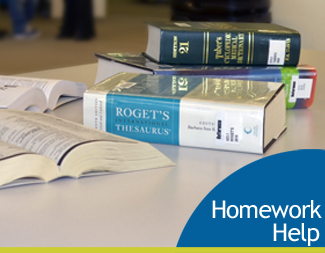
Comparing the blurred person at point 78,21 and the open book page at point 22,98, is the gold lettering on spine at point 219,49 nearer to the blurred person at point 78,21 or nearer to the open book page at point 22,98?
the open book page at point 22,98

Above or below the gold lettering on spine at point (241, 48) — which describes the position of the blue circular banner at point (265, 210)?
below

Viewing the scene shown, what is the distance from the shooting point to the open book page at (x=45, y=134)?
490 mm

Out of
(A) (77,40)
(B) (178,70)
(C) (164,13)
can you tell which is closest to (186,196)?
(B) (178,70)

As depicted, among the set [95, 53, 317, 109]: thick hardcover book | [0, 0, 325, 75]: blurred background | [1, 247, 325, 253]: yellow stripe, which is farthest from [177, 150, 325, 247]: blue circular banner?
[0, 0, 325, 75]: blurred background

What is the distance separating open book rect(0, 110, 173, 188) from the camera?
468 millimetres

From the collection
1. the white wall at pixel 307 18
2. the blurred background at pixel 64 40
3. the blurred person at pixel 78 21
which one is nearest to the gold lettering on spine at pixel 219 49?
the blurred background at pixel 64 40

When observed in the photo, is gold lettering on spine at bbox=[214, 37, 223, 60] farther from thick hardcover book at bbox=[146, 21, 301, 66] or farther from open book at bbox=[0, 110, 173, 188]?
open book at bbox=[0, 110, 173, 188]

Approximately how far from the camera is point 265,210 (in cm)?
43

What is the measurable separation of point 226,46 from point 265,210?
40 centimetres

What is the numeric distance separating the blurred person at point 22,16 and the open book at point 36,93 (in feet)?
1.23

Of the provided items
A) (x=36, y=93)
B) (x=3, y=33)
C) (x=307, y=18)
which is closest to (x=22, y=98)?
(x=36, y=93)

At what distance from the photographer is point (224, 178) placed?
52 centimetres

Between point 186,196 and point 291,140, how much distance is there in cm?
24

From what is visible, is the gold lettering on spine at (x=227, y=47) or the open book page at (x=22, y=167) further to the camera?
the gold lettering on spine at (x=227, y=47)
